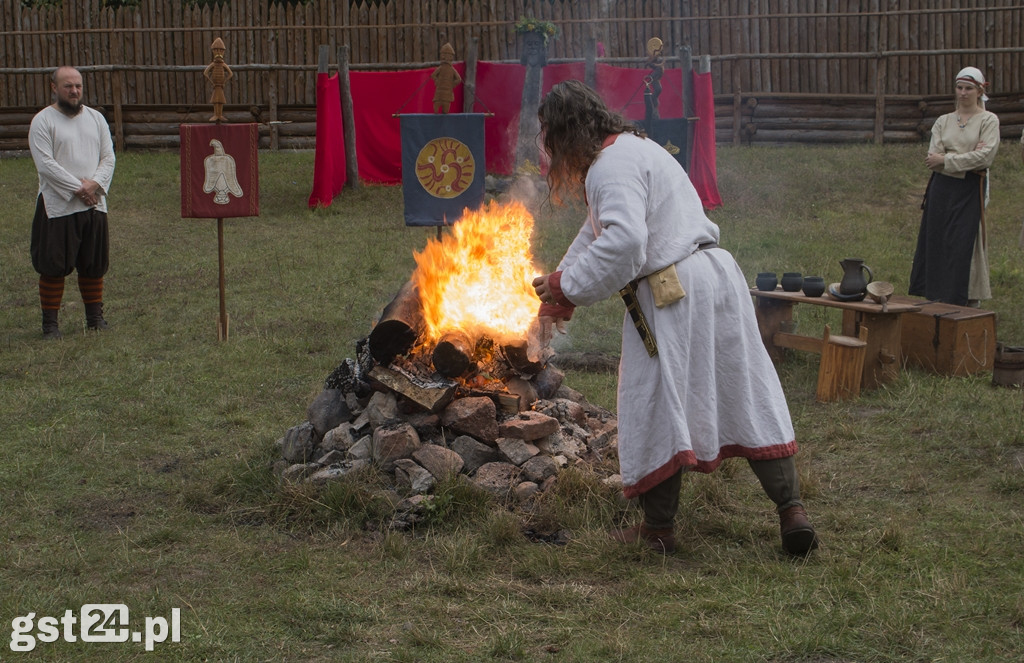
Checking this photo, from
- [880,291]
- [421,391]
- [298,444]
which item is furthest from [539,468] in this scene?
[880,291]

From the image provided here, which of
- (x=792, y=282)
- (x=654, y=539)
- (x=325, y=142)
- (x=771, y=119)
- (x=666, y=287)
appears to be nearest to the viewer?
(x=666, y=287)

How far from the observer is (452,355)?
5.21 m

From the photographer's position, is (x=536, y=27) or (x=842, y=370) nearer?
(x=842, y=370)

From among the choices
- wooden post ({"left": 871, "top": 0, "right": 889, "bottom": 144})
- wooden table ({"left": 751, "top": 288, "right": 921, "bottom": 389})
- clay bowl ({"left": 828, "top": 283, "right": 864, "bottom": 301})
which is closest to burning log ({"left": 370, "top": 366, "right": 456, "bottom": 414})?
wooden table ({"left": 751, "top": 288, "right": 921, "bottom": 389})

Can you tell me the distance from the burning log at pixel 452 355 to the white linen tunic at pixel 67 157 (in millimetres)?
4246

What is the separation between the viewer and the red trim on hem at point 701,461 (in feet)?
13.2

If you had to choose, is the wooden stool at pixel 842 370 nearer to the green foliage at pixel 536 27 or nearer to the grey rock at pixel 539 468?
the grey rock at pixel 539 468

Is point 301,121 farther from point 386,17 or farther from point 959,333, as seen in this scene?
point 959,333

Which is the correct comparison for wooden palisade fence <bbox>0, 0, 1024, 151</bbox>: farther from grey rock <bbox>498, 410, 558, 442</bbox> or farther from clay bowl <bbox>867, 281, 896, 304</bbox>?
grey rock <bbox>498, 410, 558, 442</bbox>

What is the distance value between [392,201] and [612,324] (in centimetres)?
586

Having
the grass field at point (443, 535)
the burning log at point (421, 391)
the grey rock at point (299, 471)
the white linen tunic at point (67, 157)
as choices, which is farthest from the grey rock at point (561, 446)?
the white linen tunic at point (67, 157)

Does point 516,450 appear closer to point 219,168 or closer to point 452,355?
point 452,355

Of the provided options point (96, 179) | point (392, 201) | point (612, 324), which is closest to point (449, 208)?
point (612, 324)

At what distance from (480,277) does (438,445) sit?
3.60ft
